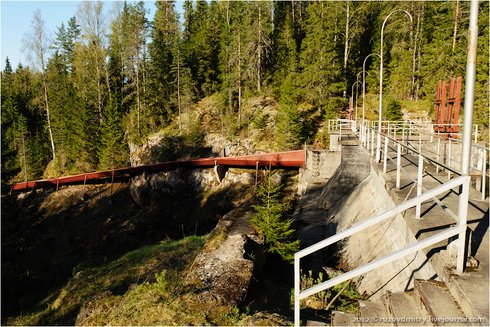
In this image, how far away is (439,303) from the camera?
3.79 meters

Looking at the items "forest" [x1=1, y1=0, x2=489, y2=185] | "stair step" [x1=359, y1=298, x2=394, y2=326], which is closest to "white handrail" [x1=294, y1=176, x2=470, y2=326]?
"stair step" [x1=359, y1=298, x2=394, y2=326]

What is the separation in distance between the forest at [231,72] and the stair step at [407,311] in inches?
1047

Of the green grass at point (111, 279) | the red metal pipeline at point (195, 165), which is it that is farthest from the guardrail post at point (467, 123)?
the red metal pipeline at point (195, 165)

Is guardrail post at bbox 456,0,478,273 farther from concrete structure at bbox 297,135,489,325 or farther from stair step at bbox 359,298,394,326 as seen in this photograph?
stair step at bbox 359,298,394,326

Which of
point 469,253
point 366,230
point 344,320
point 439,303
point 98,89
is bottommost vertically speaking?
point 366,230

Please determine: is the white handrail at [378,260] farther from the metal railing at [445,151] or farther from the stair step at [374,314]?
the stair step at [374,314]

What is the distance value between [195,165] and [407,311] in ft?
89.6

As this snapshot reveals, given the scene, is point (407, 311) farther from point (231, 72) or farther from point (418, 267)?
point (231, 72)

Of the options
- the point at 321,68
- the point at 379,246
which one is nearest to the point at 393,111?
the point at 321,68

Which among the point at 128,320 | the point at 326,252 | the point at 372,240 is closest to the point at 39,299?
the point at 128,320

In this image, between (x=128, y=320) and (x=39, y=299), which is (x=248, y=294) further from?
(x=39, y=299)

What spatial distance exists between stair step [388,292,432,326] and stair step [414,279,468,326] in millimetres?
115

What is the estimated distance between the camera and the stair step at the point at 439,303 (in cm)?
346

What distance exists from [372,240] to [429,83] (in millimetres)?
32515
